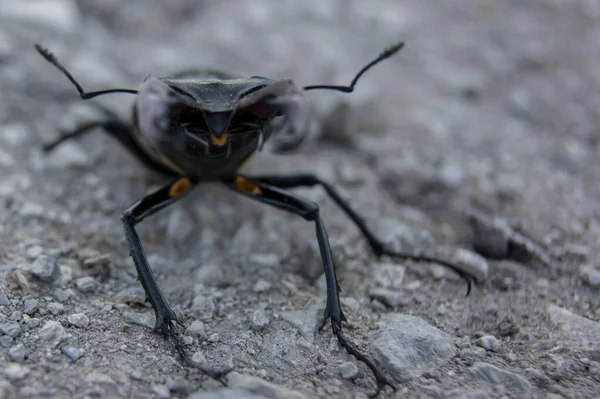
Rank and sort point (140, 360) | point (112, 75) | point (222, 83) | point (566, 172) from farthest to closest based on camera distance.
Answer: point (112, 75) < point (566, 172) < point (222, 83) < point (140, 360)

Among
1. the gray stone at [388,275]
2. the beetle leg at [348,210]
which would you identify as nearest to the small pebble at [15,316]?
the beetle leg at [348,210]

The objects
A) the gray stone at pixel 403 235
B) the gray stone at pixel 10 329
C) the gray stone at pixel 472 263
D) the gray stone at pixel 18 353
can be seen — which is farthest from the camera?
the gray stone at pixel 403 235

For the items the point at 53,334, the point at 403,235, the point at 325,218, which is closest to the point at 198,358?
the point at 53,334

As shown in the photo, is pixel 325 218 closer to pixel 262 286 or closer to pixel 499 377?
pixel 262 286

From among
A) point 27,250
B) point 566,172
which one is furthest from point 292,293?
point 566,172

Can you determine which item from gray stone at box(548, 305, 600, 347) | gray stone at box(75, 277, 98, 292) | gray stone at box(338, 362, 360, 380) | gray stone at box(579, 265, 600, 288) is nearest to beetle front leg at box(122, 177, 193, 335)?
gray stone at box(75, 277, 98, 292)

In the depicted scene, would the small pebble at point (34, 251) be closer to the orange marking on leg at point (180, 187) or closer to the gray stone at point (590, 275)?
the orange marking on leg at point (180, 187)

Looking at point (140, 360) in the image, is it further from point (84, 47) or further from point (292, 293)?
point (84, 47)

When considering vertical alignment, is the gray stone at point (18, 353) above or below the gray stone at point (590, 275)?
below
